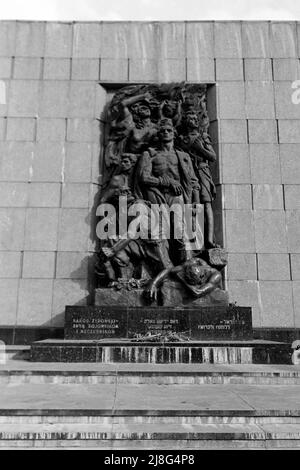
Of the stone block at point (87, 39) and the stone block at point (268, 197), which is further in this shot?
the stone block at point (87, 39)

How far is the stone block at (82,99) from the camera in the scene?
12.9m

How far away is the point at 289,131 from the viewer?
504 inches

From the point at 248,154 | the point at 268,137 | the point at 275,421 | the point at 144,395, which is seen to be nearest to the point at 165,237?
the point at 248,154

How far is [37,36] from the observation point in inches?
529

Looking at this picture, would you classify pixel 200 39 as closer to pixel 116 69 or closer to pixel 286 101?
pixel 116 69

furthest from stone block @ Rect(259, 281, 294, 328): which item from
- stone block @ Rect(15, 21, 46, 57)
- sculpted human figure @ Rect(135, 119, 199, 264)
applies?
stone block @ Rect(15, 21, 46, 57)

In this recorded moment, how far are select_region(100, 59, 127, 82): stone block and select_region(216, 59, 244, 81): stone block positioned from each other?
91.2 inches

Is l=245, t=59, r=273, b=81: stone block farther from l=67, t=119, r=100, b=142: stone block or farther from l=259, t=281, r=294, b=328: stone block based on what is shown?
l=259, t=281, r=294, b=328: stone block

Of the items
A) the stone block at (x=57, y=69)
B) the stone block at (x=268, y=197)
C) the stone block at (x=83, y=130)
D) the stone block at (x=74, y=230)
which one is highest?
the stone block at (x=57, y=69)

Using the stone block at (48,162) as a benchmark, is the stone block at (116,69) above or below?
above

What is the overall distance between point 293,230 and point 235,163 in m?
2.54

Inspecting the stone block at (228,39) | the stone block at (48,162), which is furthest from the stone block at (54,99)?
the stone block at (228,39)

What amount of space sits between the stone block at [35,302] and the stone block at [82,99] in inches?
200

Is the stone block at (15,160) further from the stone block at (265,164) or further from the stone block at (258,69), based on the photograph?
the stone block at (258,69)
